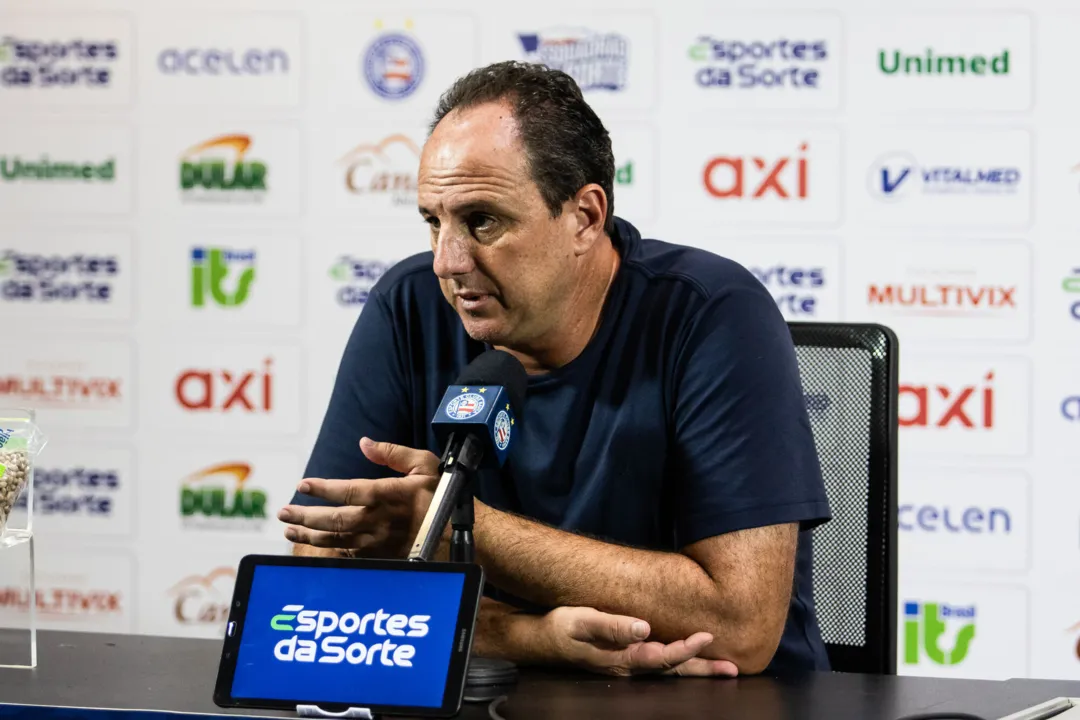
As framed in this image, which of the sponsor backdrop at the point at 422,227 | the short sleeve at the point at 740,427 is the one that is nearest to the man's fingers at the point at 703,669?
the short sleeve at the point at 740,427

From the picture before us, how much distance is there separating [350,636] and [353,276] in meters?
2.36

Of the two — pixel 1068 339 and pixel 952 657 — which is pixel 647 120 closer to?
pixel 1068 339

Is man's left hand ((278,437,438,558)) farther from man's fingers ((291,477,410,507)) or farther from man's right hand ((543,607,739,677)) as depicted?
man's right hand ((543,607,739,677))

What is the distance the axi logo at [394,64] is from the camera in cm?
342

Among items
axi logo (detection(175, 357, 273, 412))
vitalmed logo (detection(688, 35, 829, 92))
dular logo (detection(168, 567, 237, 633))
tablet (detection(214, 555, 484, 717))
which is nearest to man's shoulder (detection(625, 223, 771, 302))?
tablet (detection(214, 555, 484, 717))

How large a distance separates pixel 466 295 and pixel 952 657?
6.74ft

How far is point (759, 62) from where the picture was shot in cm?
328

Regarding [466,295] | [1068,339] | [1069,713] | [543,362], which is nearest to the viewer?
[1069,713]

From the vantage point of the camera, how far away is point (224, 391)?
349cm

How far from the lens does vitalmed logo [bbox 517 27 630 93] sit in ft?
10.9

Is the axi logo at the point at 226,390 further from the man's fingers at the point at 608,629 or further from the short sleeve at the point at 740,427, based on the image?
the man's fingers at the point at 608,629

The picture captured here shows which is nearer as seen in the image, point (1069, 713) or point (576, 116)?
point (1069, 713)

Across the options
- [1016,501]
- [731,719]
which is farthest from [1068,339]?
[731,719]

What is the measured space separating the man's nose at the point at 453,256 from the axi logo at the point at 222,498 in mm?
1987
